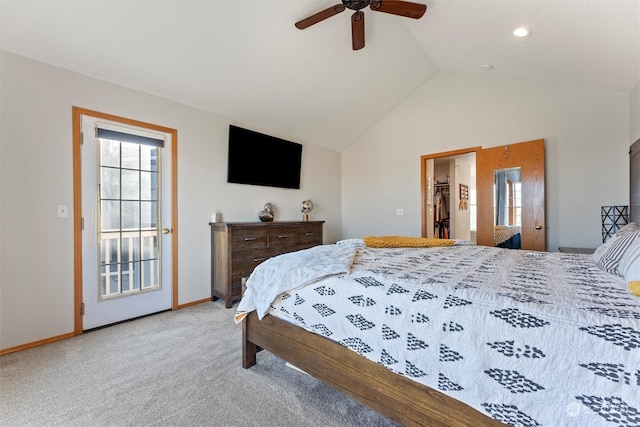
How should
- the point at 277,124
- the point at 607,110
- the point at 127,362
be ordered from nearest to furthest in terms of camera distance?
1. the point at 127,362
2. the point at 607,110
3. the point at 277,124

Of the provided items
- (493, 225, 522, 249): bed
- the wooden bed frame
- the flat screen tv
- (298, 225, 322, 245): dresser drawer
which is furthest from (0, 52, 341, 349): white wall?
(493, 225, 522, 249): bed

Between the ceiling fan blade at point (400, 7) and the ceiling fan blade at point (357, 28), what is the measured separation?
13 centimetres

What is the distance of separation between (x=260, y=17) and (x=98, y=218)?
2.48m

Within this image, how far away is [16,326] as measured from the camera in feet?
7.38

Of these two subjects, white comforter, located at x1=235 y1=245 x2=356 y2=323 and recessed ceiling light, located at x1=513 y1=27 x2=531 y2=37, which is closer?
white comforter, located at x1=235 y1=245 x2=356 y2=323

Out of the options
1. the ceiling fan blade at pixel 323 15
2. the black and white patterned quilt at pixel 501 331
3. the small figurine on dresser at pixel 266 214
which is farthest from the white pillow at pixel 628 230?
the small figurine on dresser at pixel 266 214

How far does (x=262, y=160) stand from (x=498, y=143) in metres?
3.32

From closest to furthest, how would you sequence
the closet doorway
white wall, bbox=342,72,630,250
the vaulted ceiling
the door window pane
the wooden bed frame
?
the wooden bed frame, the vaulted ceiling, the door window pane, white wall, bbox=342,72,630,250, the closet doorway

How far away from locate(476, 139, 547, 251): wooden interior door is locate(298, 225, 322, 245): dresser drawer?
2361 millimetres

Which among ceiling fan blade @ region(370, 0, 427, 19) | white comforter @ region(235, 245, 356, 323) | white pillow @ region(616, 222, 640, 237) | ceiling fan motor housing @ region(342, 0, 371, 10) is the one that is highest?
ceiling fan motor housing @ region(342, 0, 371, 10)

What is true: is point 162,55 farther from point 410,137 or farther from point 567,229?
point 567,229

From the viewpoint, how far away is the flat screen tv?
372cm

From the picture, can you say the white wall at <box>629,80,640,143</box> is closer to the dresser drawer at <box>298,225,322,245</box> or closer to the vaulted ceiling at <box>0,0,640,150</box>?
the vaulted ceiling at <box>0,0,640,150</box>

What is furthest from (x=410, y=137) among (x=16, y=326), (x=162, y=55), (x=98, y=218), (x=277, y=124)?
(x=16, y=326)
